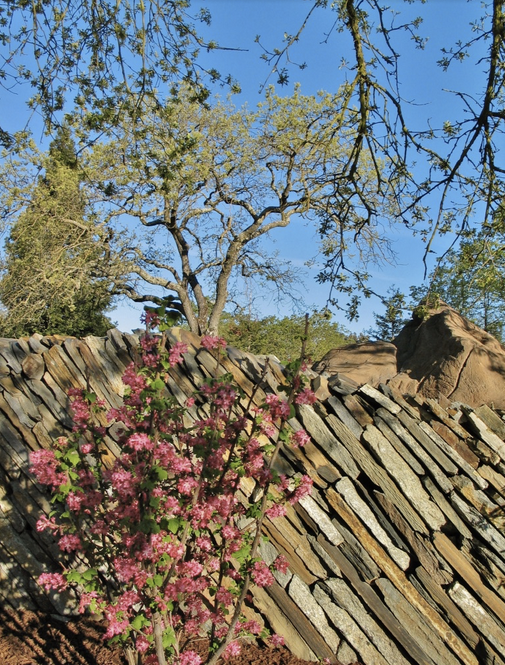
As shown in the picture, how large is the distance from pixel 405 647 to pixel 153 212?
1417cm

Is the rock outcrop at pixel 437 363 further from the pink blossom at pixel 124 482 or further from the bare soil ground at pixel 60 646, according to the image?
the pink blossom at pixel 124 482

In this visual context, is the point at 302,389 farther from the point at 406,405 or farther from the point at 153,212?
the point at 153,212

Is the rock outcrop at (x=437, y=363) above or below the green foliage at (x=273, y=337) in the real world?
below

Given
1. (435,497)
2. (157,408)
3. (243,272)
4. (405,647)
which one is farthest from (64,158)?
(243,272)

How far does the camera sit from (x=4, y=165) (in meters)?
15.5

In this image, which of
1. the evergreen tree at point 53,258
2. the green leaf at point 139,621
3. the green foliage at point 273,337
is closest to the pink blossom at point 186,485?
the green leaf at point 139,621

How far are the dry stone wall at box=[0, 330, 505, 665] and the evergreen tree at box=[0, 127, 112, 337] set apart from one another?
1078 cm

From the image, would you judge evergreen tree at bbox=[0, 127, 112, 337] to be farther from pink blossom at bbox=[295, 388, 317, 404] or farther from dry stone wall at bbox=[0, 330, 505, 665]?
pink blossom at bbox=[295, 388, 317, 404]

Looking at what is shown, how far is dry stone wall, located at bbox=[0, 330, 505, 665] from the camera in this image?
341 cm

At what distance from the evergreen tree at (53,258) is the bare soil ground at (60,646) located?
11.0 metres

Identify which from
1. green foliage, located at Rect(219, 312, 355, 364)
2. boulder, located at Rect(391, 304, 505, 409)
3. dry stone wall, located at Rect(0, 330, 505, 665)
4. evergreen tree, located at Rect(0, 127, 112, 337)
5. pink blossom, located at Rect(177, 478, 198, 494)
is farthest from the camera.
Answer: evergreen tree, located at Rect(0, 127, 112, 337)

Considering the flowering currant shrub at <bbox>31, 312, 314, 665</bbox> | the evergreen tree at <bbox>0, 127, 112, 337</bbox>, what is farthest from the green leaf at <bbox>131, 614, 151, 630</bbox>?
the evergreen tree at <bbox>0, 127, 112, 337</bbox>

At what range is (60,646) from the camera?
134 inches

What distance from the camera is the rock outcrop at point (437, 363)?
17.4 feet
